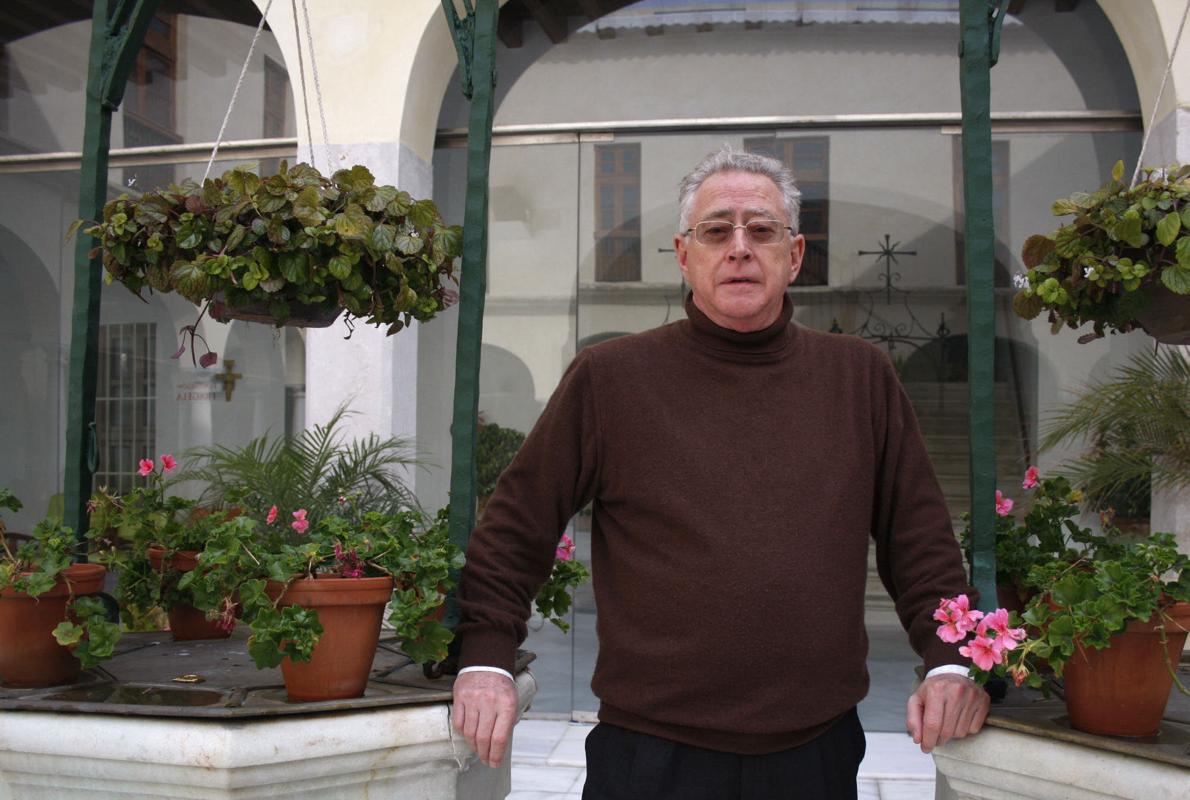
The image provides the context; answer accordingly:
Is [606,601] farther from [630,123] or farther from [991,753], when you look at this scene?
[630,123]

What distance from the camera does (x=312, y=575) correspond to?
213 centimetres

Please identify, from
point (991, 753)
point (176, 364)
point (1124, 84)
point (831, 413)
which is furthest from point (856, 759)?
point (176, 364)

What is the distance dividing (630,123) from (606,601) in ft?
15.8

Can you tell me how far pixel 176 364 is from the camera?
22.8 feet

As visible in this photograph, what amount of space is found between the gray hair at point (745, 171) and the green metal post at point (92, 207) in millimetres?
1475

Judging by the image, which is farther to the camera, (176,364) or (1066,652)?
(176,364)

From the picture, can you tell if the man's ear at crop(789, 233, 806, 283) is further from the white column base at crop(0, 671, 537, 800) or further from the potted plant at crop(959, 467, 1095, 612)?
the white column base at crop(0, 671, 537, 800)

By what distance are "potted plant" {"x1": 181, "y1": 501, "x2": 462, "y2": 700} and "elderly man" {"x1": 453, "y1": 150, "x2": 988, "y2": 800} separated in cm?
10

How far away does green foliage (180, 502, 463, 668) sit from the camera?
2.01m

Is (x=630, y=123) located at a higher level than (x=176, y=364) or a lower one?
higher

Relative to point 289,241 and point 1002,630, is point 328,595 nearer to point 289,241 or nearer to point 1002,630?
point 289,241

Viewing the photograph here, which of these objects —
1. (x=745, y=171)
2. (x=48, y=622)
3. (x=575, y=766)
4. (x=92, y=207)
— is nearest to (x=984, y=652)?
(x=745, y=171)

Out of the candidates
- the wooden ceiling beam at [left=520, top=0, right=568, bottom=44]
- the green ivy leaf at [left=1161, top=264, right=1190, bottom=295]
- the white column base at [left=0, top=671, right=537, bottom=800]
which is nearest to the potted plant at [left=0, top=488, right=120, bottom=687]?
the white column base at [left=0, top=671, right=537, bottom=800]

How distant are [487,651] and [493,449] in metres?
4.45
